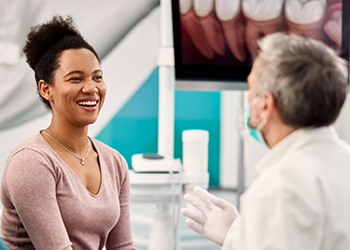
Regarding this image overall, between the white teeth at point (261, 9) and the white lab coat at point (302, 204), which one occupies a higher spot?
the white teeth at point (261, 9)

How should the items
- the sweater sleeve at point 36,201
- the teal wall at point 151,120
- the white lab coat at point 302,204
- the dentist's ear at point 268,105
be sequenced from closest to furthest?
the white lab coat at point 302,204, the dentist's ear at point 268,105, the sweater sleeve at point 36,201, the teal wall at point 151,120

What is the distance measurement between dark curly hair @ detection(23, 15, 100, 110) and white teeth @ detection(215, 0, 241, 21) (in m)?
0.81

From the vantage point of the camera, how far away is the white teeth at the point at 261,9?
1.76 m

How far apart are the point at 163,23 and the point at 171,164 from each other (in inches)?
30.0

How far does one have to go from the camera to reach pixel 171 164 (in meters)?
1.79

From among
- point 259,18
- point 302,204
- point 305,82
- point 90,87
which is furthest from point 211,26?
point 302,204

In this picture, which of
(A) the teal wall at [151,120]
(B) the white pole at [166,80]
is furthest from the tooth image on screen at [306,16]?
(A) the teal wall at [151,120]

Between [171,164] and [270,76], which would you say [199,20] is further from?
[270,76]

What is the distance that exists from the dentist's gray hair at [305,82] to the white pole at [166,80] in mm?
1242

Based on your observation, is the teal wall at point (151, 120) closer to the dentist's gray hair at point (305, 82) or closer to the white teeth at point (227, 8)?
the white teeth at point (227, 8)

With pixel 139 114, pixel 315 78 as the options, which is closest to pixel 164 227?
pixel 139 114

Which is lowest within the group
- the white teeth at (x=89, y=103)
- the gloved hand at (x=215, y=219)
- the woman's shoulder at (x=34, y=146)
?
the gloved hand at (x=215, y=219)

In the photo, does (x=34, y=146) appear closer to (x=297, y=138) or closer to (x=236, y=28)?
(x=297, y=138)

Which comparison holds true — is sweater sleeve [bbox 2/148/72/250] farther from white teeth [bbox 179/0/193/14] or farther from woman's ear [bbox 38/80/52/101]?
white teeth [bbox 179/0/193/14]
